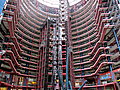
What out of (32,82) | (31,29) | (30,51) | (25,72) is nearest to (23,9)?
(31,29)

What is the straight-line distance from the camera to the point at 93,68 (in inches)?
1551

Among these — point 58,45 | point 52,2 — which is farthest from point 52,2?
point 58,45

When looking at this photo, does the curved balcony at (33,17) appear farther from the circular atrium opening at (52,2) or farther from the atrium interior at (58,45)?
the circular atrium opening at (52,2)

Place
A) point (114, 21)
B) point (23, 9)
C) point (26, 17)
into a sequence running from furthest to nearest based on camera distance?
point (26, 17) < point (23, 9) < point (114, 21)

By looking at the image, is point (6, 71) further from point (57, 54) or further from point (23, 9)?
point (23, 9)

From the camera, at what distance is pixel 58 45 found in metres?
24.0

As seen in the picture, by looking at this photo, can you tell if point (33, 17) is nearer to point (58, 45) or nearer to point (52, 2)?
point (52, 2)

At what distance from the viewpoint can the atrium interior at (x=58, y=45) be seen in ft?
92.6

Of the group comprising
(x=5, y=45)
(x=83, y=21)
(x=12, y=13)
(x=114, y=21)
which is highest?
(x=83, y=21)

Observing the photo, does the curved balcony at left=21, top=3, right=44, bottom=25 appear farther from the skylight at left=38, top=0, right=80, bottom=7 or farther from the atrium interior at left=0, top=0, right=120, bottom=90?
the skylight at left=38, top=0, right=80, bottom=7

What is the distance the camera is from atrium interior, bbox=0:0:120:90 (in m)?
28.2

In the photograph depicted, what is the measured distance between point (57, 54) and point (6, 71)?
1860 cm

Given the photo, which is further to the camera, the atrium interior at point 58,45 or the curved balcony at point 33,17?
the curved balcony at point 33,17

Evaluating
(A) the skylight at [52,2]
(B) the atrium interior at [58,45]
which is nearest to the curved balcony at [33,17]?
(B) the atrium interior at [58,45]
